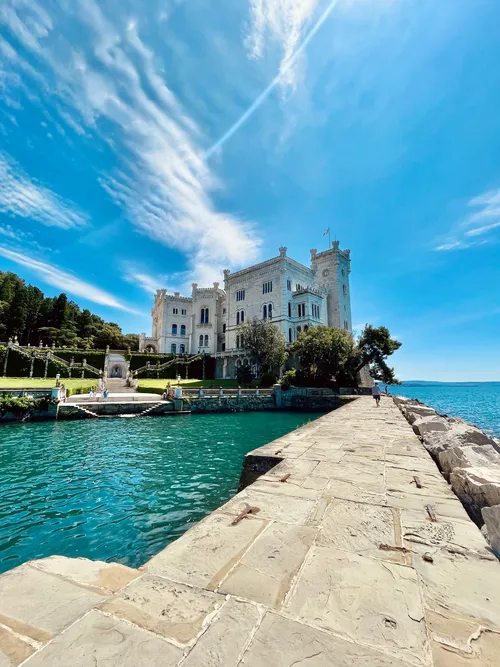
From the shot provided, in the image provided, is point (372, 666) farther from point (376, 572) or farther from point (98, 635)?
point (98, 635)

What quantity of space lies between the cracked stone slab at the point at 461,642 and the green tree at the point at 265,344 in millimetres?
32361

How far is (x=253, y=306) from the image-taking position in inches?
1726

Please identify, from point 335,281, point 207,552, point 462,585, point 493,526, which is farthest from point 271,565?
point 335,281

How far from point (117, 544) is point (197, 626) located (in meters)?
4.49

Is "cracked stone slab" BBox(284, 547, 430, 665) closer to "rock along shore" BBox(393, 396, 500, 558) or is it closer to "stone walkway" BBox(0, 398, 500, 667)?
"stone walkway" BBox(0, 398, 500, 667)

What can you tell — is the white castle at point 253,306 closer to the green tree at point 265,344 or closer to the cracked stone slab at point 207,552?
the green tree at point 265,344

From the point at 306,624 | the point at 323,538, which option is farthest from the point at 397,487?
the point at 306,624

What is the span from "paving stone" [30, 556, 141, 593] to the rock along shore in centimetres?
301

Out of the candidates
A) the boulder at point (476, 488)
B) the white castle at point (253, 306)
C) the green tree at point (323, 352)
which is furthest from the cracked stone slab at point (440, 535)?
the white castle at point (253, 306)

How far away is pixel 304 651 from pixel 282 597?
459 millimetres

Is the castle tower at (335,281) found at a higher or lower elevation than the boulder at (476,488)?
higher

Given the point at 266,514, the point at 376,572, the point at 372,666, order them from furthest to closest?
the point at 266,514 → the point at 376,572 → the point at 372,666

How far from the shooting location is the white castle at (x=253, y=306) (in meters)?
40.9

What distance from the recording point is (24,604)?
74.6 inches
